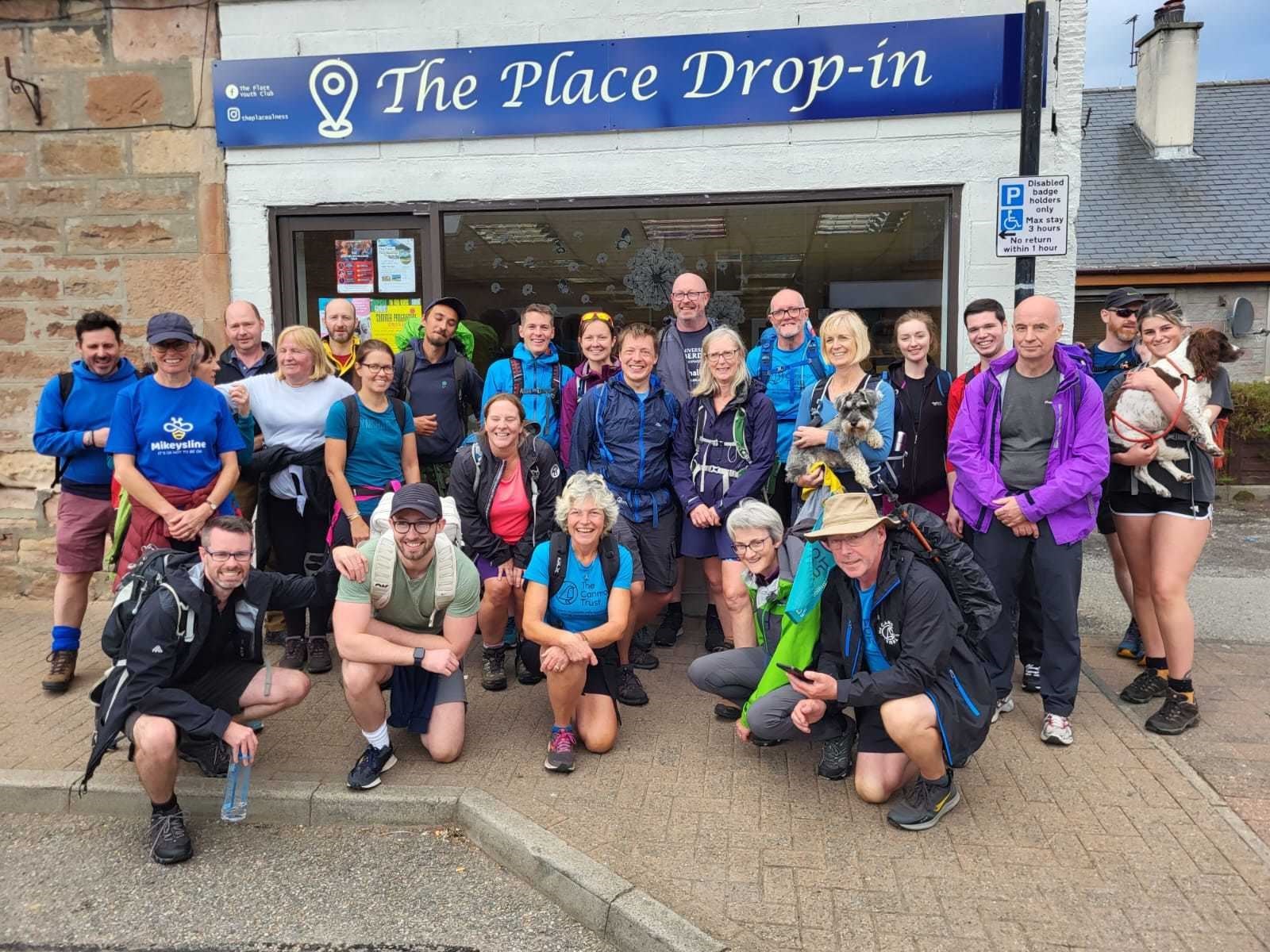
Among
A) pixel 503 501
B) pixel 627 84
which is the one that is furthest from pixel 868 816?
pixel 627 84

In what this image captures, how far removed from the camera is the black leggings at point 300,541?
16.3ft

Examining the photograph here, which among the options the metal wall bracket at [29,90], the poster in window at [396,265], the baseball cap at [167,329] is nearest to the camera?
the baseball cap at [167,329]

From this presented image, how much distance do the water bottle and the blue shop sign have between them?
4418mm

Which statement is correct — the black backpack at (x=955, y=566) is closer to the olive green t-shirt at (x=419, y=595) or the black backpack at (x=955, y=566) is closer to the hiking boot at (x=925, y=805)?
the hiking boot at (x=925, y=805)

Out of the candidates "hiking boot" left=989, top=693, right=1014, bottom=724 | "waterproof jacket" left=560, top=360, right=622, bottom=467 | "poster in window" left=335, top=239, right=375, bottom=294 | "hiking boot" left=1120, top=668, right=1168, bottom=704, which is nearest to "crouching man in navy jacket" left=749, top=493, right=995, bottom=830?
"hiking boot" left=989, top=693, right=1014, bottom=724

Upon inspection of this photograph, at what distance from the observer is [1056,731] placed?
401 centimetres

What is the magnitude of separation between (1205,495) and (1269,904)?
2007 millimetres

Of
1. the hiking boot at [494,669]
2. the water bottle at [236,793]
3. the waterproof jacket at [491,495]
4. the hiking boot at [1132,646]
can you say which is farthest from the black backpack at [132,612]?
the hiking boot at [1132,646]

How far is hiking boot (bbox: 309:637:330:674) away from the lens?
5.00 meters

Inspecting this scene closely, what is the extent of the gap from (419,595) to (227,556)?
0.82 m

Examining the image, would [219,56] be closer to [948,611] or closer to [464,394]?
[464,394]

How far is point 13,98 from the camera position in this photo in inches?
251

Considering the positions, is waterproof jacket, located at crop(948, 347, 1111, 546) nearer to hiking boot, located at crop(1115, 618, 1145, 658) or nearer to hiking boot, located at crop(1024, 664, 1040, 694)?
hiking boot, located at crop(1024, 664, 1040, 694)

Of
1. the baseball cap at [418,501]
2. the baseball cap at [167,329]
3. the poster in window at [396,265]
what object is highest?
the poster in window at [396,265]
